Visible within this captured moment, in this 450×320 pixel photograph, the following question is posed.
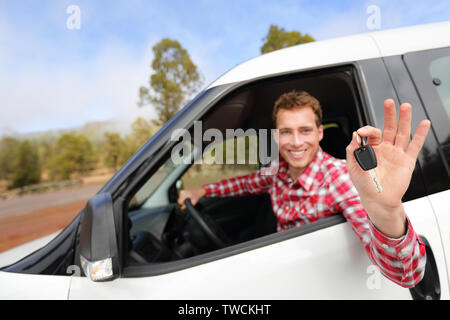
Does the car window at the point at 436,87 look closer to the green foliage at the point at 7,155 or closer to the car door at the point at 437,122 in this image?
the car door at the point at 437,122

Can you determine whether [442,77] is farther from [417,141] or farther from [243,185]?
[243,185]

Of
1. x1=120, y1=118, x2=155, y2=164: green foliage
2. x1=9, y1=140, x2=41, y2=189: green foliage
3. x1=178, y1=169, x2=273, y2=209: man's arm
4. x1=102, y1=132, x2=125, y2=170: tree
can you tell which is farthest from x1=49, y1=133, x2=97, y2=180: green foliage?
x1=178, y1=169, x2=273, y2=209: man's arm

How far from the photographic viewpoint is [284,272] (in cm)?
98

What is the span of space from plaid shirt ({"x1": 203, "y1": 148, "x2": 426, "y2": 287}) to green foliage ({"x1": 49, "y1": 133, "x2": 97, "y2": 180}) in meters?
20.8

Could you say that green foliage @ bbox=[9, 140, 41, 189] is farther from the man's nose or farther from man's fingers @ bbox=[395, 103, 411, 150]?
man's fingers @ bbox=[395, 103, 411, 150]

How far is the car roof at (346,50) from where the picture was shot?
3.67 feet

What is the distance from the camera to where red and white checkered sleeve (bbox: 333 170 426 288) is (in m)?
0.84

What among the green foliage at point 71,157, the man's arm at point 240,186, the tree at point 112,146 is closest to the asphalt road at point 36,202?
the green foliage at point 71,157

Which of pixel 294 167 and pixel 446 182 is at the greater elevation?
pixel 294 167
